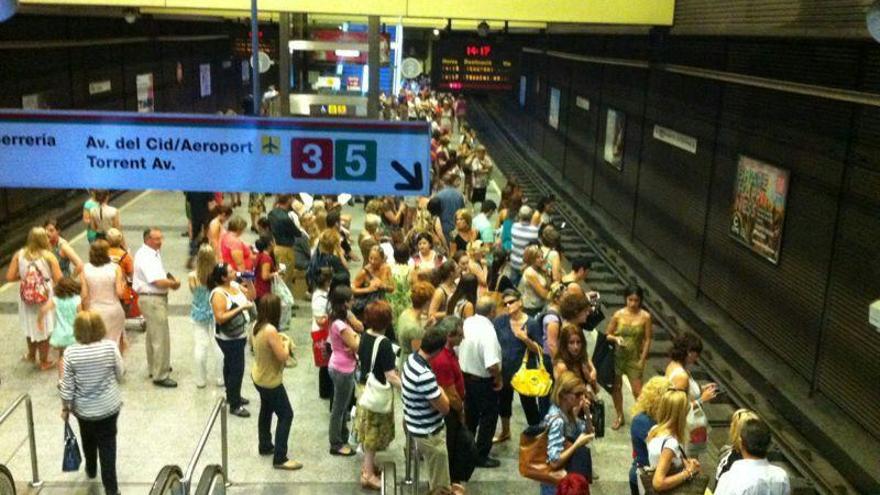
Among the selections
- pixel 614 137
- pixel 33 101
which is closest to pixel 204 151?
pixel 33 101

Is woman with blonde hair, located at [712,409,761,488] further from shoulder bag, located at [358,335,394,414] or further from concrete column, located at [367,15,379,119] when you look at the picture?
concrete column, located at [367,15,379,119]

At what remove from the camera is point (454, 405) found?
6.39 metres

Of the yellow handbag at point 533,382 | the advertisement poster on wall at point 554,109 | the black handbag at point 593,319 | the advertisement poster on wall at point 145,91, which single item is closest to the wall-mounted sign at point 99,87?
the advertisement poster on wall at point 145,91

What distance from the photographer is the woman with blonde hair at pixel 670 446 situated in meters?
5.16

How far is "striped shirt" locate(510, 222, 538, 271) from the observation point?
10328 millimetres

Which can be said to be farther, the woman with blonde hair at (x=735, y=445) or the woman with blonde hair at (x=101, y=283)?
the woman with blonde hair at (x=101, y=283)

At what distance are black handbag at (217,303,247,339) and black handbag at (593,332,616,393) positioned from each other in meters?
3.12

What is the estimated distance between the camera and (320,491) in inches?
274

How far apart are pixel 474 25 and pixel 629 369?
11.7 m

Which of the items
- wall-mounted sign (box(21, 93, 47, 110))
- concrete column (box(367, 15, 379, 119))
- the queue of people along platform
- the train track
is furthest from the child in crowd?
wall-mounted sign (box(21, 93, 47, 110))

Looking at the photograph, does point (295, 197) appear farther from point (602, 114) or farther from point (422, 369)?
point (602, 114)

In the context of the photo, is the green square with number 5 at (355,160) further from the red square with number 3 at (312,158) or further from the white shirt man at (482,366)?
the white shirt man at (482,366)

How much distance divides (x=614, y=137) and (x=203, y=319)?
10817 mm

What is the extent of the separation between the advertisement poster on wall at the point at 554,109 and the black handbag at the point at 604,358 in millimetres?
15708
